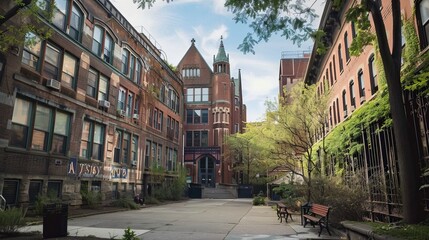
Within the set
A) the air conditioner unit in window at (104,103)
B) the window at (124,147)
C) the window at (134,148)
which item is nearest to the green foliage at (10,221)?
the air conditioner unit in window at (104,103)

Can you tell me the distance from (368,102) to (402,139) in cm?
824

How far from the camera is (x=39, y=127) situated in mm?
15680

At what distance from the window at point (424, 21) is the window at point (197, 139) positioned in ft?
141

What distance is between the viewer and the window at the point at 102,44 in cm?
2112

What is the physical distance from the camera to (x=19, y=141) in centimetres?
1438

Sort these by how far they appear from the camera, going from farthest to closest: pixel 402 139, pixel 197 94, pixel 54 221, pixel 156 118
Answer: pixel 197 94
pixel 156 118
pixel 54 221
pixel 402 139

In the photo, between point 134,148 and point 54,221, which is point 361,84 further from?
point 134,148

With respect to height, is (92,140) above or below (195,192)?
above

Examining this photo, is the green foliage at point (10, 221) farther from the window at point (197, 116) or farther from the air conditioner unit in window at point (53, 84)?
the window at point (197, 116)

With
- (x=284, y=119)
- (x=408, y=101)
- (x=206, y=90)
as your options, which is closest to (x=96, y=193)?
(x=284, y=119)

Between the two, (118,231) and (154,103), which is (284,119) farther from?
(154,103)

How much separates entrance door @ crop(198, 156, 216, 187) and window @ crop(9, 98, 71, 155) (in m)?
34.0

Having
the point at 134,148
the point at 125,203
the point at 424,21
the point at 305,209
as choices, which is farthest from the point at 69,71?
the point at 424,21

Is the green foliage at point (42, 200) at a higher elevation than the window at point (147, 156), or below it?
below
